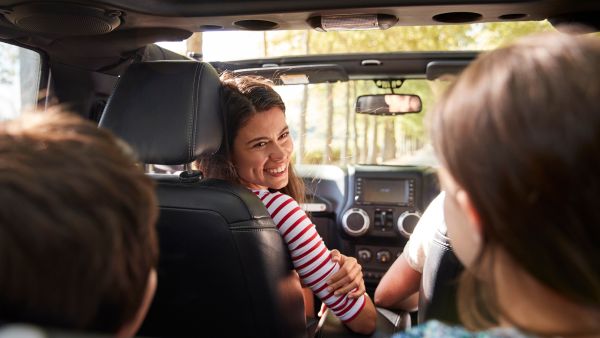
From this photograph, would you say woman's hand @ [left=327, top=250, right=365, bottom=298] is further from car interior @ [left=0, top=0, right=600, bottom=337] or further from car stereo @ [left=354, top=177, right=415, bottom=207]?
car stereo @ [left=354, top=177, right=415, bottom=207]

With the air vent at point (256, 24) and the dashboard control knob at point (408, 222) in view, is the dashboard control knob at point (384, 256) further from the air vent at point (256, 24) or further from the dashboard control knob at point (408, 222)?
the air vent at point (256, 24)

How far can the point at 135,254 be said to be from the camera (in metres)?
0.99

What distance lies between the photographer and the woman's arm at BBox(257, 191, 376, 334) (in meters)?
2.10

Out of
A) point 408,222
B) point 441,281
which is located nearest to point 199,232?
point 441,281

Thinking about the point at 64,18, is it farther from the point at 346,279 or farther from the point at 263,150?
the point at 346,279

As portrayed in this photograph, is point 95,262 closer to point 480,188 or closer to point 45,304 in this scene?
point 45,304

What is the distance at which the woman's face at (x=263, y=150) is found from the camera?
2371 mm

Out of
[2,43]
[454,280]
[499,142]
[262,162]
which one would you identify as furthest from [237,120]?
[499,142]

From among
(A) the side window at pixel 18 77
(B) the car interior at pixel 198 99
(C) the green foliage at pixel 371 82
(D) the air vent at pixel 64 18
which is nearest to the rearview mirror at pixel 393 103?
(C) the green foliage at pixel 371 82

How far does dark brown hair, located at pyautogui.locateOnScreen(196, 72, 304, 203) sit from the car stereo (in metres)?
1.74

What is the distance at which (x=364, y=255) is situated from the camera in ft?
13.6

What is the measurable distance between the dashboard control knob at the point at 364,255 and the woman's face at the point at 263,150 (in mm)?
1819

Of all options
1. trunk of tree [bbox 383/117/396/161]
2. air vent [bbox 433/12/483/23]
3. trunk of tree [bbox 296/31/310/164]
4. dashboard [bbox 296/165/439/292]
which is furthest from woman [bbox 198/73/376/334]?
trunk of tree [bbox 383/117/396/161]

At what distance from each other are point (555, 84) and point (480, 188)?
0.20 m
